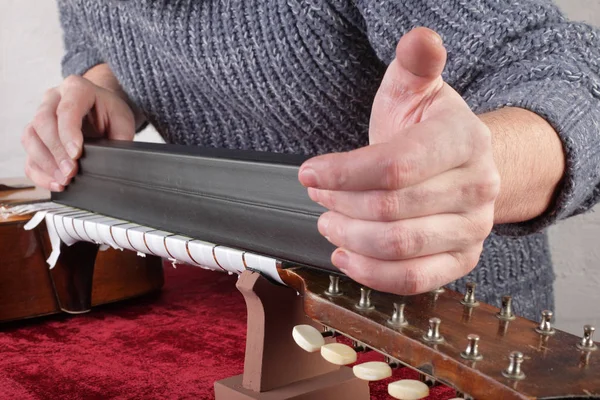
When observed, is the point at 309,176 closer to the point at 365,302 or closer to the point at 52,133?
the point at 365,302

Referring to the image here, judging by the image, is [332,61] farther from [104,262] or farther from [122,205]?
[104,262]

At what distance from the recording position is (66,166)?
1.11 m

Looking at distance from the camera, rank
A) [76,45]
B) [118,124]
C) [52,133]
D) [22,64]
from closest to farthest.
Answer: [52,133], [118,124], [76,45], [22,64]

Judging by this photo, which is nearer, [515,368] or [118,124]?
[515,368]

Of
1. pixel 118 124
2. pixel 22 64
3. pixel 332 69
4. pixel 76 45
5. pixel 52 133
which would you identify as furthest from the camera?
pixel 22 64

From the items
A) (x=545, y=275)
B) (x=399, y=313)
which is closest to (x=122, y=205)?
(x=399, y=313)

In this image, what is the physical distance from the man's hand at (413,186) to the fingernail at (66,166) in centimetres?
65

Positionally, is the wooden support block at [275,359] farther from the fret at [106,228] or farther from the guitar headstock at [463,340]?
the fret at [106,228]

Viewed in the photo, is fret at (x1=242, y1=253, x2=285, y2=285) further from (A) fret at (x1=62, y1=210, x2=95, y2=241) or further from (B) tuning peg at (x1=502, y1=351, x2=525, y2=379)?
(A) fret at (x1=62, y1=210, x2=95, y2=241)

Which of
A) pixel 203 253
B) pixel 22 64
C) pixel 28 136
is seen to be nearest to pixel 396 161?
pixel 203 253

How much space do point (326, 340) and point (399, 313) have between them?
0.10 meters

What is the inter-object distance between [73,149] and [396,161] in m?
0.74

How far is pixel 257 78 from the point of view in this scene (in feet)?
3.64

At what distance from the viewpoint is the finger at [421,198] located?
0.54 meters
